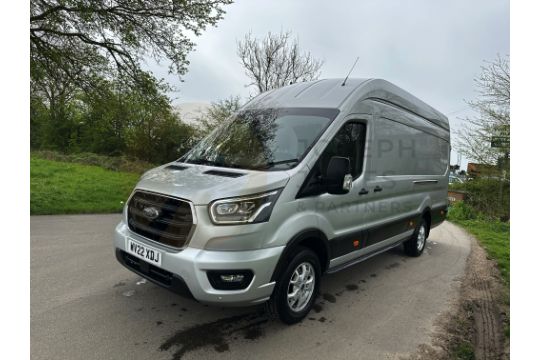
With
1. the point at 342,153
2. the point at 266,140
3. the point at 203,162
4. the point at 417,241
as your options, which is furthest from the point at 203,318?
the point at 417,241

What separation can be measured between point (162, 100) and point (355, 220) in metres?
7.62

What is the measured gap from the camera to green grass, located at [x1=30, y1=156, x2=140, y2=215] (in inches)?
311

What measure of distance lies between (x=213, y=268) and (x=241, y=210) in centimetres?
52

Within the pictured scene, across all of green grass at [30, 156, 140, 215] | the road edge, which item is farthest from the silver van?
green grass at [30, 156, 140, 215]

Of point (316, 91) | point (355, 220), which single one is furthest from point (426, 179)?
point (316, 91)

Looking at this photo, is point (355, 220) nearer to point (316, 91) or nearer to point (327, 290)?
point (327, 290)

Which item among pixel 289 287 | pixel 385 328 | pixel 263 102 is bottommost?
pixel 385 328

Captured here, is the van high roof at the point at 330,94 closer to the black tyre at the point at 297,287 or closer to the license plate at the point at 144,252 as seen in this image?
the black tyre at the point at 297,287

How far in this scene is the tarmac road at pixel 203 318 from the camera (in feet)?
9.14

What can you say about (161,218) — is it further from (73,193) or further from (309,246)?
(73,193)

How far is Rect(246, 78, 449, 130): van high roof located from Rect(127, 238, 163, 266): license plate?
2187mm

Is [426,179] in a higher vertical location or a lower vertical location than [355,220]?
higher

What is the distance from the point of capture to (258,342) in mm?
2941

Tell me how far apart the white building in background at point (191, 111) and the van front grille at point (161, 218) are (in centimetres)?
1928
